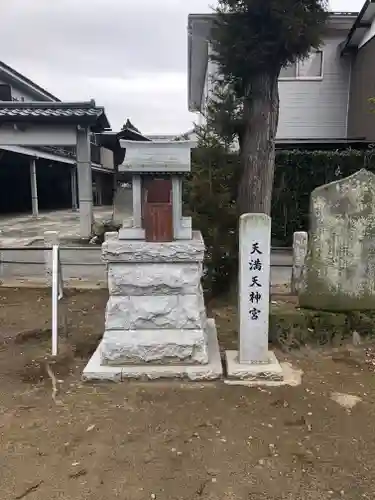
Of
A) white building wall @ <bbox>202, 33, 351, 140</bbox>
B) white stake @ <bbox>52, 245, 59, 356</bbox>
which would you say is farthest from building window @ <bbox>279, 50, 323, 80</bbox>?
white stake @ <bbox>52, 245, 59, 356</bbox>

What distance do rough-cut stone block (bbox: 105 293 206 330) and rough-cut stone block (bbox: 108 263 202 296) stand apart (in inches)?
2.8

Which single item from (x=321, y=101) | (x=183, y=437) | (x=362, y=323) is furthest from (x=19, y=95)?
(x=183, y=437)

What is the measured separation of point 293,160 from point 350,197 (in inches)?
218

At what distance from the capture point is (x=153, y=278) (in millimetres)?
4336

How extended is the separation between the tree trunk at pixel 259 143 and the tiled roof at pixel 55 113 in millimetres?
6286

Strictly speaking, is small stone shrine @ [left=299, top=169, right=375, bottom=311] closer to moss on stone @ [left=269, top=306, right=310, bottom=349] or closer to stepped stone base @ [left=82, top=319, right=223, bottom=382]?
moss on stone @ [left=269, top=306, right=310, bottom=349]

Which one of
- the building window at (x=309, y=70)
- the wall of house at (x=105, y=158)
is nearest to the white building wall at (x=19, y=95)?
the wall of house at (x=105, y=158)

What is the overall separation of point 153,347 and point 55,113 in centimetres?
923

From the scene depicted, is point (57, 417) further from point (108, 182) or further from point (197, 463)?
point (108, 182)

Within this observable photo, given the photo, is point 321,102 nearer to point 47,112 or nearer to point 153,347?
point 47,112

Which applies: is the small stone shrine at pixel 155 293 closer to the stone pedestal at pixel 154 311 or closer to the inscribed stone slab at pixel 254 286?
the stone pedestal at pixel 154 311

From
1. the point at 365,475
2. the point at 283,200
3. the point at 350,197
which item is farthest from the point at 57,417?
the point at 283,200

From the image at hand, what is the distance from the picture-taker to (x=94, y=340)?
5305 millimetres

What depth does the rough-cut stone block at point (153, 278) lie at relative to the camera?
434cm
